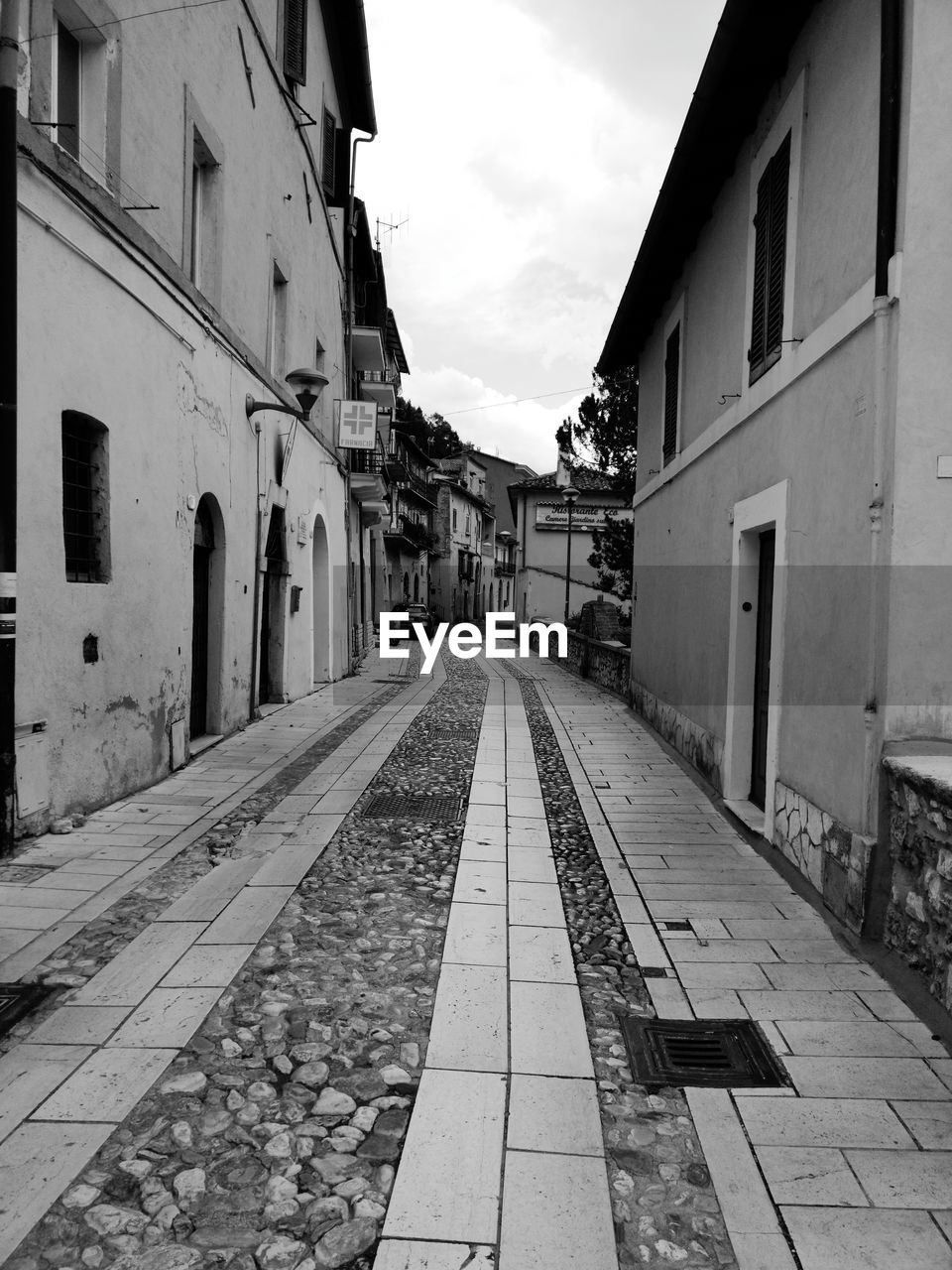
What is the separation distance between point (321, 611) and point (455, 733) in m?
6.05

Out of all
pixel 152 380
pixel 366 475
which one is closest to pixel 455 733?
pixel 152 380

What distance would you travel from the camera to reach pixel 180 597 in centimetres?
808

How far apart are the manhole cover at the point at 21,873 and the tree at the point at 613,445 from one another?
16474 millimetres

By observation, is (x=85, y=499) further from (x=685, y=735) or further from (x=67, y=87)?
(x=685, y=735)

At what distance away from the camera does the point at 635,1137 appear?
2918 mm

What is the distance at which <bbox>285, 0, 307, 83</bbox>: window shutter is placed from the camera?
1151 centimetres

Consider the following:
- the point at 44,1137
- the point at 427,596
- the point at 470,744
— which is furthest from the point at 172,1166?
the point at 427,596

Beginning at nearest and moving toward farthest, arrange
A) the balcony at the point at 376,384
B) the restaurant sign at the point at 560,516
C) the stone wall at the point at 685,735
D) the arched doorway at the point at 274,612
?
the stone wall at the point at 685,735 < the arched doorway at the point at 274,612 < the balcony at the point at 376,384 < the restaurant sign at the point at 560,516

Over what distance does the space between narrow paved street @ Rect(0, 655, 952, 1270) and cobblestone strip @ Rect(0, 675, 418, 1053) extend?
0.02 m

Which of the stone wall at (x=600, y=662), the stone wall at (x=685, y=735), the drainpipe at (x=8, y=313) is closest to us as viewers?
the drainpipe at (x=8, y=313)

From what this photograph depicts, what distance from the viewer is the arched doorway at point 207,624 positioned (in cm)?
937

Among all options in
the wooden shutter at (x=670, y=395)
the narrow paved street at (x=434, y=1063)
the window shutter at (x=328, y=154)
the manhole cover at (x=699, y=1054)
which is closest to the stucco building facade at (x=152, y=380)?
the narrow paved street at (x=434, y=1063)

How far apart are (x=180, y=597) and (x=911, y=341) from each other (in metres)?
6.12

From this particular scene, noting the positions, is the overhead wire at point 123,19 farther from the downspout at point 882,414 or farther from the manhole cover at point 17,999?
the manhole cover at point 17,999
